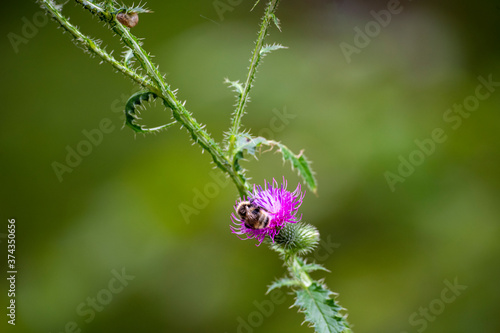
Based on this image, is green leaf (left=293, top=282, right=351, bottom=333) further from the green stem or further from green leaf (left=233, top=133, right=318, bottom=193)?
the green stem

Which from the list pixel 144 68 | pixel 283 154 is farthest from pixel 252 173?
pixel 283 154

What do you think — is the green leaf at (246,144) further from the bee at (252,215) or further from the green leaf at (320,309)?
the green leaf at (320,309)

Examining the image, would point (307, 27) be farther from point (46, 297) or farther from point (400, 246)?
point (46, 297)

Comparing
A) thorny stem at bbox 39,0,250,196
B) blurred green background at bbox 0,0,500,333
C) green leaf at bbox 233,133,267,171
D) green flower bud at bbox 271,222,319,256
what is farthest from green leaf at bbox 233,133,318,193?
blurred green background at bbox 0,0,500,333

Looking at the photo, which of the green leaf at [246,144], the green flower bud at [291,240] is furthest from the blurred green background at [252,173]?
the green leaf at [246,144]

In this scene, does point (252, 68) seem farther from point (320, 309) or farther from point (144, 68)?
point (320, 309)
